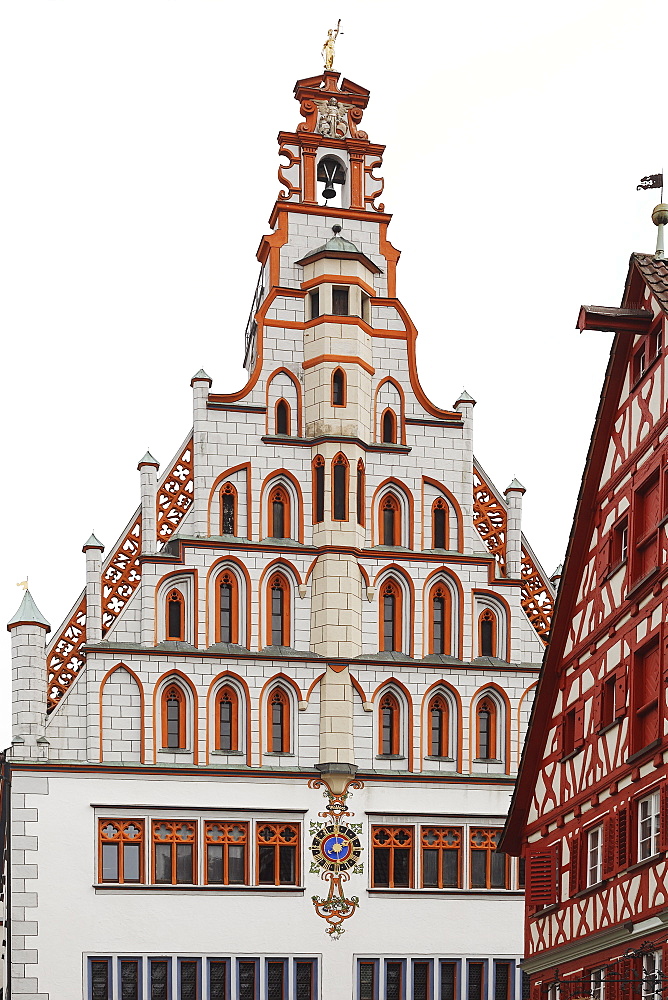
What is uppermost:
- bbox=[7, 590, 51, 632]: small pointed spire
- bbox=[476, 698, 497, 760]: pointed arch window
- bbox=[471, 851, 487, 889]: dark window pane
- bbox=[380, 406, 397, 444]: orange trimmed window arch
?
bbox=[380, 406, 397, 444]: orange trimmed window arch

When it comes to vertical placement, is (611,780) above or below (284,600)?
below

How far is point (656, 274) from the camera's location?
26.3 metres

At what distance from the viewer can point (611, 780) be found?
84.7 ft

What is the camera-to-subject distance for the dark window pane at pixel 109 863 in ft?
115

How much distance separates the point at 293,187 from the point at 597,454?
14.0 m

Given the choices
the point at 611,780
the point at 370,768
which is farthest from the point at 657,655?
the point at 370,768

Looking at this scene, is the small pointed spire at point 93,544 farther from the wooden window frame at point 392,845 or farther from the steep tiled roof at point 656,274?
the steep tiled roof at point 656,274

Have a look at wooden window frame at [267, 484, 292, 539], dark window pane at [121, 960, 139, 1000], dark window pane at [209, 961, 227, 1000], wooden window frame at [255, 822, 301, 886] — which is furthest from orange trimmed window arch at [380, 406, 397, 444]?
dark window pane at [121, 960, 139, 1000]

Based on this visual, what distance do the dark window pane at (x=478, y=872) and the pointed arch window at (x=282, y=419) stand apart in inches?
348

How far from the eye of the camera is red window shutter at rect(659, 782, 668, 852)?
2353 cm

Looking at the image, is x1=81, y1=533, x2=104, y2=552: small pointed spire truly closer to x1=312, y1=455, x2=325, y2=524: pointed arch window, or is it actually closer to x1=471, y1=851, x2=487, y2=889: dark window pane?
x1=312, y1=455, x2=325, y2=524: pointed arch window

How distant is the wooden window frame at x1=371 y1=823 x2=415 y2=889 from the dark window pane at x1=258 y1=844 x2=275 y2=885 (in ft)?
6.21

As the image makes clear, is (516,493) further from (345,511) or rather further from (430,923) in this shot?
(430,923)

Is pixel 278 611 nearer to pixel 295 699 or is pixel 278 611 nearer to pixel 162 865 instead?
pixel 295 699
